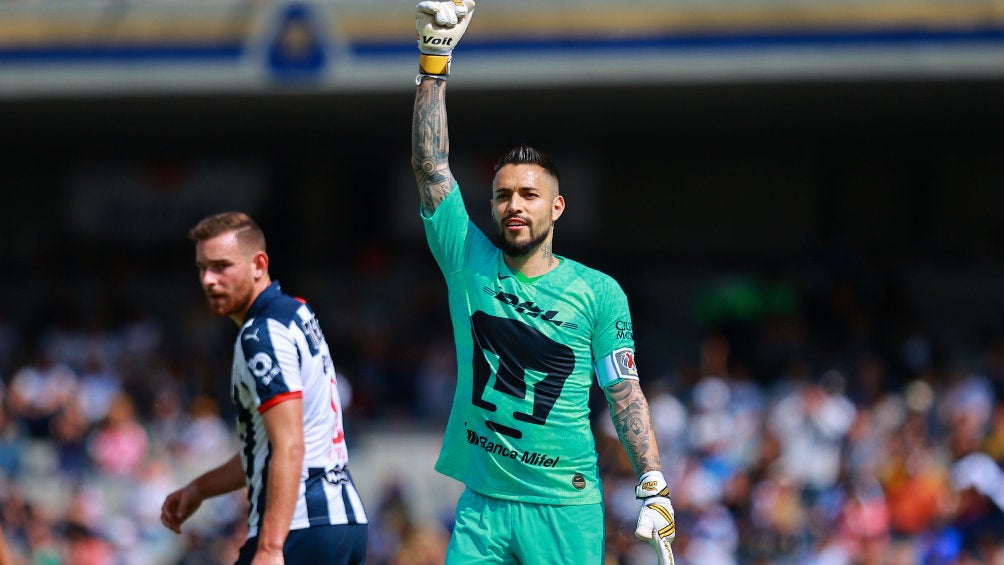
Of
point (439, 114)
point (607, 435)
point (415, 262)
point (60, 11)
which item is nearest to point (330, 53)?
point (60, 11)

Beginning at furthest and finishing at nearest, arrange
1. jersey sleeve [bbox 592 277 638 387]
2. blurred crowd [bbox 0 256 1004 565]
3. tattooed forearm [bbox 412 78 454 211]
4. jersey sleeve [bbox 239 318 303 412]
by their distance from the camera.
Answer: blurred crowd [bbox 0 256 1004 565] < tattooed forearm [bbox 412 78 454 211] < jersey sleeve [bbox 592 277 638 387] < jersey sleeve [bbox 239 318 303 412]

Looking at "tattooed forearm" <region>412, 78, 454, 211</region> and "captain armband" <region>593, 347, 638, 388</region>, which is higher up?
"tattooed forearm" <region>412, 78, 454, 211</region>

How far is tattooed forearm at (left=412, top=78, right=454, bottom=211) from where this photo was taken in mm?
4980

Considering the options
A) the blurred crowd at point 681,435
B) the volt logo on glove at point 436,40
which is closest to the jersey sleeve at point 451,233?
the volt logo on glove at point 436,40

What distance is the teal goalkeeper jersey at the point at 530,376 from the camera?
4746 millimetres

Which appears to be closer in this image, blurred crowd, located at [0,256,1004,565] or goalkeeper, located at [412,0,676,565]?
goalkeeper, located at [412,0,676,565]

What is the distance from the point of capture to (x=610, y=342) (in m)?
4.84

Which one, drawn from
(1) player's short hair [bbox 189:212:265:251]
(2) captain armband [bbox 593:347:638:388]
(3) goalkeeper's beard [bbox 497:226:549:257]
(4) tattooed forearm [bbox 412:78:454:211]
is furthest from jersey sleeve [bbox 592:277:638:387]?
(1) player's short hair [bbox 189:212:265:251]

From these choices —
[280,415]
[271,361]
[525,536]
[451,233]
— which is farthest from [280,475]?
[451,233]

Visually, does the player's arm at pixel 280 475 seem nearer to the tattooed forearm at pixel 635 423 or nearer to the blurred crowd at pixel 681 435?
the tattooed forearm at pixel 635 423

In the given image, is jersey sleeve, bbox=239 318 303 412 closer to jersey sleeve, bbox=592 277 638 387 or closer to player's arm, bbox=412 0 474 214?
player's arm, bbox=412 0 474 214

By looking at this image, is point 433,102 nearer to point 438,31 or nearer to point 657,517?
point 438,31

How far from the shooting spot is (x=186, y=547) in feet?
36.4

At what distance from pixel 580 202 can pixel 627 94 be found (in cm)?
358
